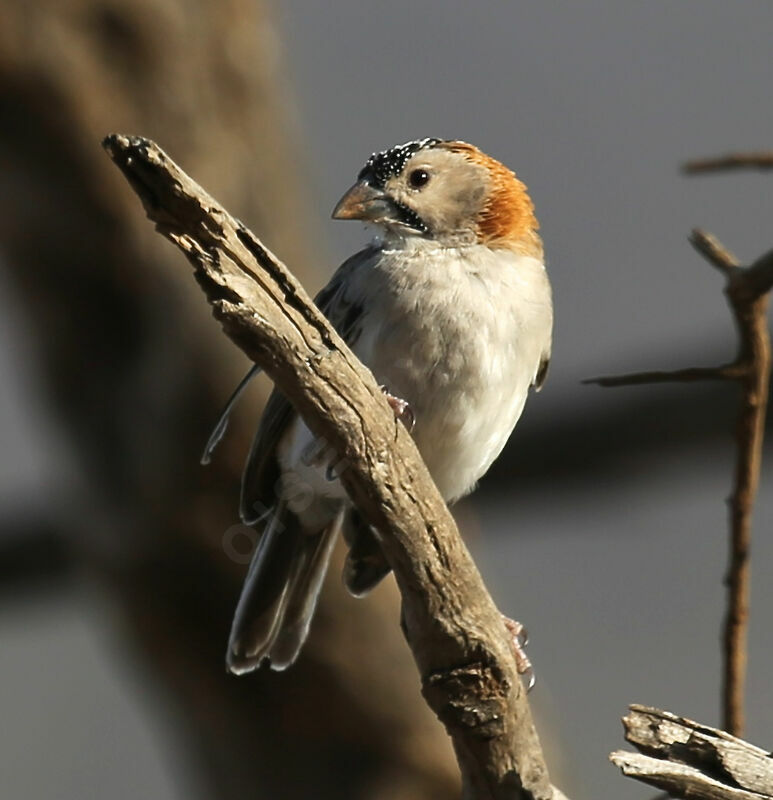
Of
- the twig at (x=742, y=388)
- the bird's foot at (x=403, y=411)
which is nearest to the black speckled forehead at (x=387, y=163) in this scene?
the bird's foot at (x=403, y=411)

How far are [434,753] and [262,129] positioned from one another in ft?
7.27

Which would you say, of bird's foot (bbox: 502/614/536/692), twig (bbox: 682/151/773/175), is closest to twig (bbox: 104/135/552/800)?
bird's foot (bbox: 502/614/536/692)

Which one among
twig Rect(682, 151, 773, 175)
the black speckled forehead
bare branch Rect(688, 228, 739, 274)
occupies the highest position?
the black speckled forehead

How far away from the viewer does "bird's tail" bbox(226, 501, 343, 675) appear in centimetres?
348

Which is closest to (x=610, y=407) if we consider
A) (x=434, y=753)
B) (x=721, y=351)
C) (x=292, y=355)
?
(x=721, y=351)

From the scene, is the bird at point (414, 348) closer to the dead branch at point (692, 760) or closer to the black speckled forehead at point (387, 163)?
the black speckled forehead at point (387, 163)

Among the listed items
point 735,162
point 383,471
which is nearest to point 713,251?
point 735,162

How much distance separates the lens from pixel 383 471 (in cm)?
237

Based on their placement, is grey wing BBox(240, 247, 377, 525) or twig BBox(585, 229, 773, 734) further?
grey wing BBox(240, 247, 377, 525)

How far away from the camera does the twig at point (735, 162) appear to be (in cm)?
245

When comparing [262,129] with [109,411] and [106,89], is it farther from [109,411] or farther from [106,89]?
[109,411]

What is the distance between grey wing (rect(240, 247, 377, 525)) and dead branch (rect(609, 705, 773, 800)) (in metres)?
1.26

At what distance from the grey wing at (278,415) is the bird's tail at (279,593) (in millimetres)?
98

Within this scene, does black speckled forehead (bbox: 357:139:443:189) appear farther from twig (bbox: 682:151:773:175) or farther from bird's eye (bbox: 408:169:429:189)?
twig (bbox: 682:151:773:175)
